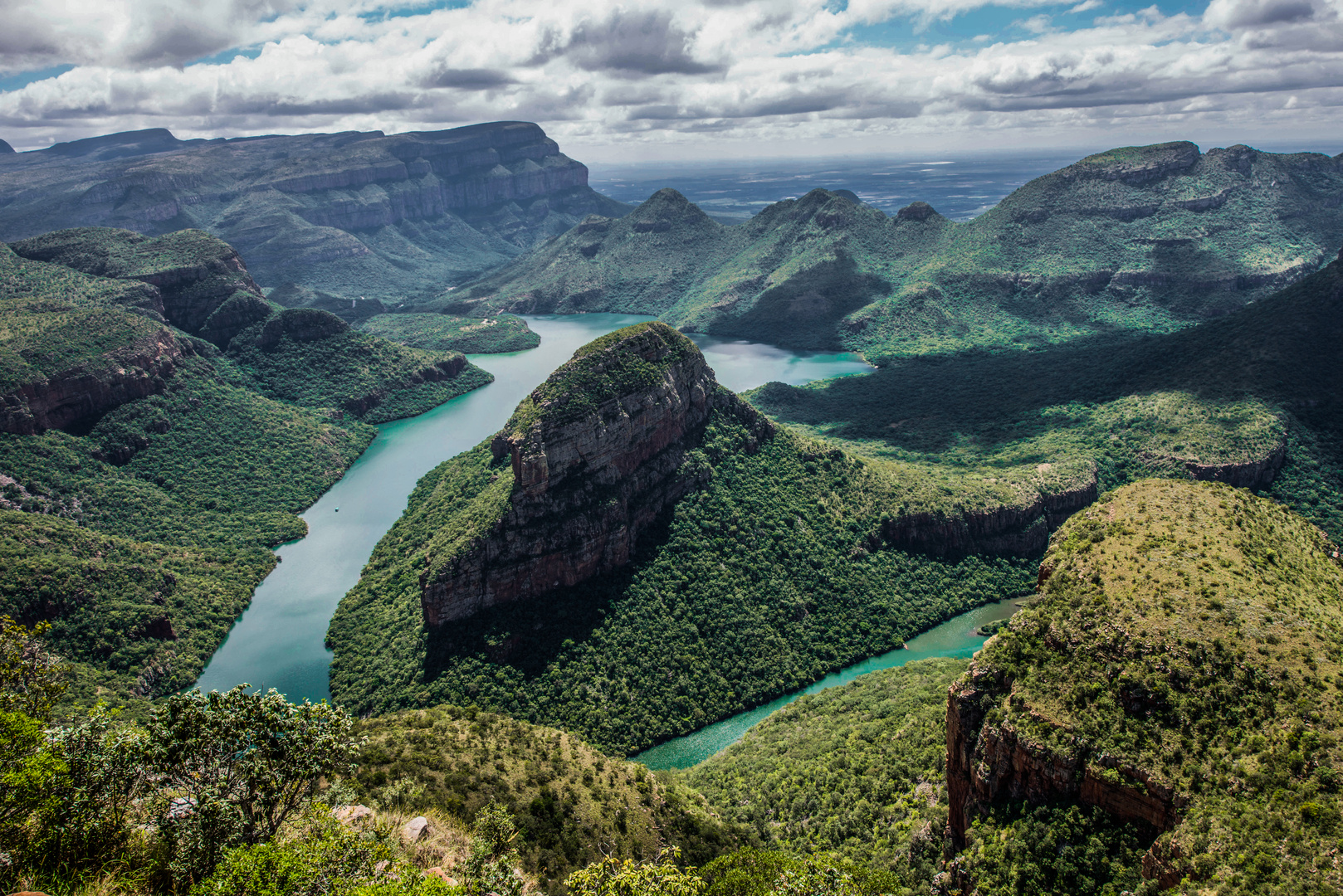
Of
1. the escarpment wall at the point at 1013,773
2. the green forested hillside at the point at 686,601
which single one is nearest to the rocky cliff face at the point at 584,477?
the green forested hillside at the point at 686,601

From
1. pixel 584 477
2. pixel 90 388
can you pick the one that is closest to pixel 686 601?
pixel 584 477

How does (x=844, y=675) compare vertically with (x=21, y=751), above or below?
below

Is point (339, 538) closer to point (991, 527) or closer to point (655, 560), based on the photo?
point (655, 560)

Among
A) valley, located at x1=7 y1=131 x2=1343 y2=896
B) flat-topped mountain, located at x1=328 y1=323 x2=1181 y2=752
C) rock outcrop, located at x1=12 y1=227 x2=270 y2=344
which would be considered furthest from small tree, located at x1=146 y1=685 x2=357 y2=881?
rock outcrop, located at x1=12 y1=227 x2=270 y2=344

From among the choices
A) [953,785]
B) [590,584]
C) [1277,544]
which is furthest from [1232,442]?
[590,584]

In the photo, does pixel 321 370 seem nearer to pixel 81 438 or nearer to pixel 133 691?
pixel 81 438

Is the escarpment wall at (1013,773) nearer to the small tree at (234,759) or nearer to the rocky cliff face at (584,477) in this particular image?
the small tree at (234,759)

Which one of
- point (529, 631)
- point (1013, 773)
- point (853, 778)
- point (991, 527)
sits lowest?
point (853, 778)
